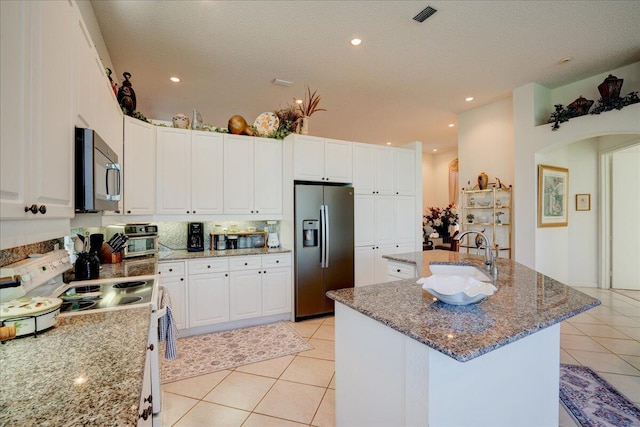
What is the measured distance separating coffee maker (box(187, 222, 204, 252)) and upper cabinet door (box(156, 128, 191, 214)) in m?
0.24

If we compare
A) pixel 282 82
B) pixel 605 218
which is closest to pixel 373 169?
pixel 282 82

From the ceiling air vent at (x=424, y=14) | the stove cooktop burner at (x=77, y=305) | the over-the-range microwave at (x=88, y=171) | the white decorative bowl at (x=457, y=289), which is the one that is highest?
the ceiling air vent at (x=424, y=14)

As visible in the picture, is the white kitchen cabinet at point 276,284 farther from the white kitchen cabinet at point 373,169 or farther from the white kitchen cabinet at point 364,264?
the white kitchen cabinet at point 373,169

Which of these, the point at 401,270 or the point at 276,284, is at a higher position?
the point at 401,270

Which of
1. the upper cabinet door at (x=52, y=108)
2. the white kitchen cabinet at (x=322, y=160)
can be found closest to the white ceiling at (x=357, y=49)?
the white kitchen cabinet at (x=322, y=160)

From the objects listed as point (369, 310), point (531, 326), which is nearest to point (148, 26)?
point (369, 310)

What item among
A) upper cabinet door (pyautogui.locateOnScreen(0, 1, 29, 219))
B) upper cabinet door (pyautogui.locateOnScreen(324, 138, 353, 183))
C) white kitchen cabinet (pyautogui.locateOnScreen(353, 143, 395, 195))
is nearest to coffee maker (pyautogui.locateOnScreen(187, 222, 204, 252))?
upper cabinet door (pyautogui.locateOnScreen(324, 138, 353, 183))

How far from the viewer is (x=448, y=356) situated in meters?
1.06

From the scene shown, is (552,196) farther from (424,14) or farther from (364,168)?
(424,14)

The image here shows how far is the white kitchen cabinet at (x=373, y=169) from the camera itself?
4.14 meters

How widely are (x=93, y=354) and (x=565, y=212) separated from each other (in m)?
5.88

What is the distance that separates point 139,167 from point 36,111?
2.27 m

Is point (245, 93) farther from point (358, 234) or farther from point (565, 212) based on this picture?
point (565, 212)

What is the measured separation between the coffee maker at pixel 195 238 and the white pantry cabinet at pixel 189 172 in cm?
23
